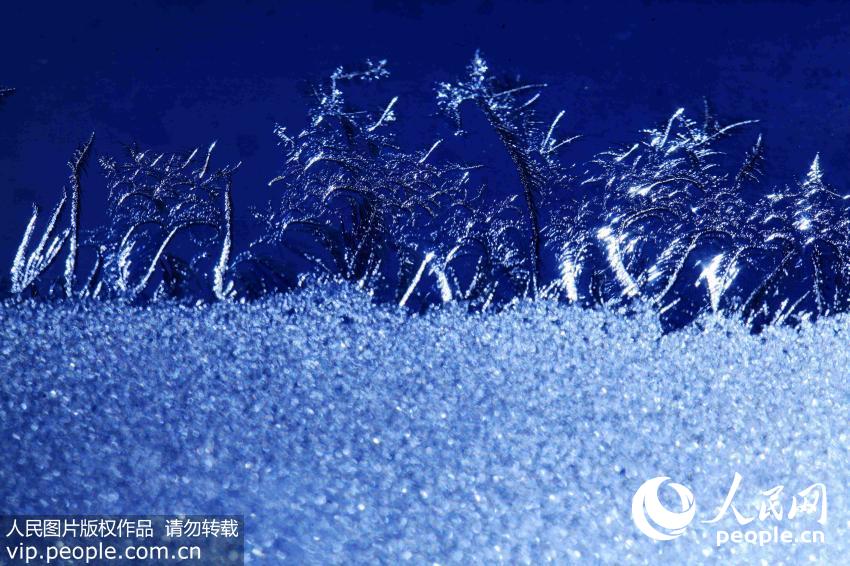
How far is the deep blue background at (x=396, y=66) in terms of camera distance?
1.94 feet

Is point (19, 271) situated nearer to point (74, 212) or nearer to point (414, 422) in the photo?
point (74, 212)

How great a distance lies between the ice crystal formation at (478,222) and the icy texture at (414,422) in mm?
24

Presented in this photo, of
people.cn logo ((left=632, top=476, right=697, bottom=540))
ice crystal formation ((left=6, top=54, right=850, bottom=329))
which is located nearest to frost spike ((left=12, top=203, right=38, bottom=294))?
ice crystal formation ((left=6, top=54, right=850, bottom=329))

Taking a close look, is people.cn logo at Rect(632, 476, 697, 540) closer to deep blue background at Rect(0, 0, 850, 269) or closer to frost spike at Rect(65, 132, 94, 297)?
deep blue background at Rect(0, 0, 850, 269)

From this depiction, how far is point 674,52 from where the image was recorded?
1.98 feet

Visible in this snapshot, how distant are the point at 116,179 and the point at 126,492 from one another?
0.83 feet

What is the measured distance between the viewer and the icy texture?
0.52 meters

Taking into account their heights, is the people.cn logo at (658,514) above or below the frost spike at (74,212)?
below

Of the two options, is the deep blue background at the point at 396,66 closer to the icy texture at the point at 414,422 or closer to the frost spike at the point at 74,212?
the frost spike at the point at 74,212

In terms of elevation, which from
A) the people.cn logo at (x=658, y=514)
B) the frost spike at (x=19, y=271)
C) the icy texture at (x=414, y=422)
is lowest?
the people.cn logo at (x=658, y=514)

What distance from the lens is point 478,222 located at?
59cm

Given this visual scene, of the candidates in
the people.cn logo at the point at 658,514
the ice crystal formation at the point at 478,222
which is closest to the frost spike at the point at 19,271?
the ice crystal formation at the point at 478,222

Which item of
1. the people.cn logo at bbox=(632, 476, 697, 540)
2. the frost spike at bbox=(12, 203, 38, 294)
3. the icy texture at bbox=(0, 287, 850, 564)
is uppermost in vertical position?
the frost spike at bbox=(12, 203, 38, 294)

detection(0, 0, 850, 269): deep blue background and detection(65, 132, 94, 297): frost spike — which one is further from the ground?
detection(0, 0, 850, 269): deep blue background
